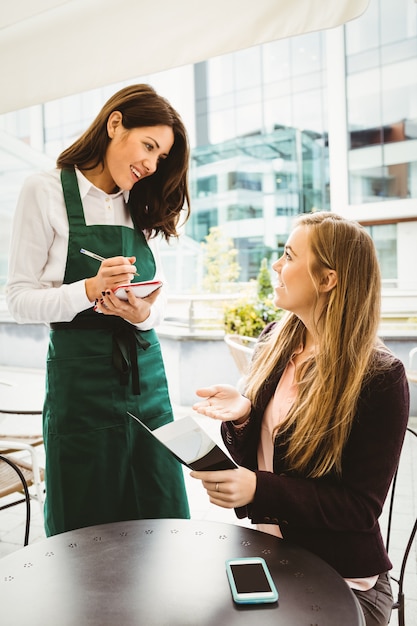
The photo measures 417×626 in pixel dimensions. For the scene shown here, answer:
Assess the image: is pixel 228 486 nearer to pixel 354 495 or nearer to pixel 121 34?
pixel 354 495

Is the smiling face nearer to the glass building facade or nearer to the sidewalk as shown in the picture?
the sidewalk

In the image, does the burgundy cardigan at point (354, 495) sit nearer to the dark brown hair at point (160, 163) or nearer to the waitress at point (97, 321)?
the waitress at point (97, 321)

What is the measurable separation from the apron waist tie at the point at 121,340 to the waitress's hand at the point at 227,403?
24 centimetres

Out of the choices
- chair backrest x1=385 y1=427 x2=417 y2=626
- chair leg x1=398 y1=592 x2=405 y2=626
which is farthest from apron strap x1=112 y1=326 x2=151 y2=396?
chair leg x1=398 y1=592 x2=405 y2=626

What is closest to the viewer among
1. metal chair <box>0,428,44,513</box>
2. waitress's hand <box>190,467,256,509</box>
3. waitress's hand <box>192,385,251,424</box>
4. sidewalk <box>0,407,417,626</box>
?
waitress's hand <box>190,467,256,509</box>

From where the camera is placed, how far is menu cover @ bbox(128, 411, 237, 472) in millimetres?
833

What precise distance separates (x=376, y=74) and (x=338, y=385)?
11181 millimetres

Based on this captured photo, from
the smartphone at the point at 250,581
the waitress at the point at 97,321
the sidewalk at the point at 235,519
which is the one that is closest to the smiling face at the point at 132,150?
the waitress at the point at 97,321

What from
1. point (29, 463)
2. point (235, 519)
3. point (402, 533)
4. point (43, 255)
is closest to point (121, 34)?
point (43, 255)

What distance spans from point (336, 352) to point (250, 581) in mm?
559

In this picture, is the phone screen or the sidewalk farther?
the sidewalk

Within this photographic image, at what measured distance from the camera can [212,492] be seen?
0.95 m

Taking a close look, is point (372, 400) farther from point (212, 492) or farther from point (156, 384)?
point (156, 384)

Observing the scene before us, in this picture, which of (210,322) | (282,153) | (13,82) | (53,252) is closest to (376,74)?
(282,153)
